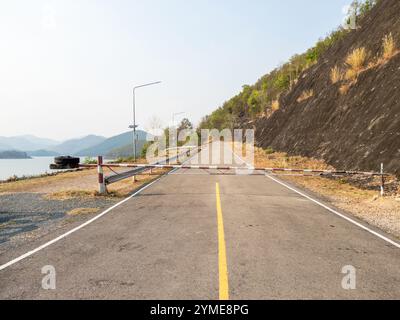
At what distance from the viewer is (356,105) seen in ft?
71.0

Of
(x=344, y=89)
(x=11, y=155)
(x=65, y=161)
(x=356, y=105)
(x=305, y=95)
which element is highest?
(x=305, y=95)

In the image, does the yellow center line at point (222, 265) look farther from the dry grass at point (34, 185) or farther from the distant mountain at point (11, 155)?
the distant mountain at point (11, 155)

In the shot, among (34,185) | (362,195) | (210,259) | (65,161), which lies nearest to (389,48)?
(362,195)

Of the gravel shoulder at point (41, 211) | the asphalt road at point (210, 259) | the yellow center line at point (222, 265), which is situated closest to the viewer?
the yellow center line at point (222, 265)

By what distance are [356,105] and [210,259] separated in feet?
63.0

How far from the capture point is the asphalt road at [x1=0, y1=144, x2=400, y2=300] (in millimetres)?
4531

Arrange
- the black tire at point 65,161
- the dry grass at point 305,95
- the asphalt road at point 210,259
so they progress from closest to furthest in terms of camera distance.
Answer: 1. the asphalt road at point 210,259
2. the black tire at point 65,161
3. the dry grass at point 305,95

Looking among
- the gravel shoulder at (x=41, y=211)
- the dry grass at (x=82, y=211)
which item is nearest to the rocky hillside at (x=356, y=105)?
the dry grass at (x=82, y=211)

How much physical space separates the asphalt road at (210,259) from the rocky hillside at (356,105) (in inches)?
307

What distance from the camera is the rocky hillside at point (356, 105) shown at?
16.2 meters

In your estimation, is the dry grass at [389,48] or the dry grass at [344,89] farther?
the dry grass at [344,89]

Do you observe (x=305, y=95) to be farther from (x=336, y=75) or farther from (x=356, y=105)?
(x=356, y=105)

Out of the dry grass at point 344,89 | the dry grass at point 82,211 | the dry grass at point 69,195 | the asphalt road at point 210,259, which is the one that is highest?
the dry grass at point 344,89

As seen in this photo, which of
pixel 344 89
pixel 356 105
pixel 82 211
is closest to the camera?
pixel 82 211
